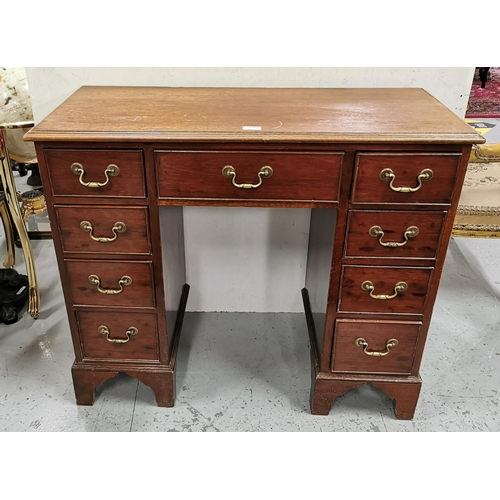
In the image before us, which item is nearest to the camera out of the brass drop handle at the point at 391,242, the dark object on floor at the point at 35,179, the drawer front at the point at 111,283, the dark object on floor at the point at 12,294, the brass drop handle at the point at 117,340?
the brass drop handle at the point at 391,242

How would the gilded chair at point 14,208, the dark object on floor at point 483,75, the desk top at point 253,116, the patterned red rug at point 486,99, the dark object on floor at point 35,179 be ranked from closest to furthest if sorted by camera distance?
1. the desk top at point 253,116
2. the gilded chair at point 14,208
3. the dark object on floor at point 35,179
4. the patterned red rug at point 486,99
5. the dark object on floor at point 483,75

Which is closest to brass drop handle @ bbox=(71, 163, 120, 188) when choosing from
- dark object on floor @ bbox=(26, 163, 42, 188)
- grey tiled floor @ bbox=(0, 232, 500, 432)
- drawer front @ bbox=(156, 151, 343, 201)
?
drawer front @ bbox=(156, 151, 343, 201)

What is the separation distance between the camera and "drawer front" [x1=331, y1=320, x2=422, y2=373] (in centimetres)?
157

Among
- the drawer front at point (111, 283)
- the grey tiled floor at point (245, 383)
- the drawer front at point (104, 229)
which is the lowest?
the grey tiled floor at point (245, 383)

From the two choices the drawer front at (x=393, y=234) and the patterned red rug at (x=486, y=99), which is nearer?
the drawer front at (x=393, y=234)

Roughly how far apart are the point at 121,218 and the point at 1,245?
5.24ft

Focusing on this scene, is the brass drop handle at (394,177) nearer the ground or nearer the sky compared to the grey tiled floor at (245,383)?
nearer the sky

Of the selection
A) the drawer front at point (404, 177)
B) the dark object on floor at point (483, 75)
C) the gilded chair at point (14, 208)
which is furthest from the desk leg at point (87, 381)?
the dark object on floor at point (483, 75)

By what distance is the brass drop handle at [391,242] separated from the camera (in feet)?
4.59

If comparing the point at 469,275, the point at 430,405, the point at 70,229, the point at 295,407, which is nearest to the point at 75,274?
the point at 70,229

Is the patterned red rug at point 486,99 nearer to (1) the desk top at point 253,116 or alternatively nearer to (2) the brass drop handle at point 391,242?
(1) the desk top at point 253,116

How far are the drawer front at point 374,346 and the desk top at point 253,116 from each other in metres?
0.59

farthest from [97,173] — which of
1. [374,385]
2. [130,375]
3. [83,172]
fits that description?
[374,385]
